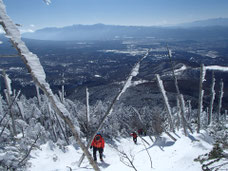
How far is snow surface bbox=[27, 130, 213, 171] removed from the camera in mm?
4879

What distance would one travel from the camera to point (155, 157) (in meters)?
6.33

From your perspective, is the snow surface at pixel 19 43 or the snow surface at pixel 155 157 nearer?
the snow surface at pixel 19 43

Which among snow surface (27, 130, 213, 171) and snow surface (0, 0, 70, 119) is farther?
snow surface (27, 130, 213, 171)

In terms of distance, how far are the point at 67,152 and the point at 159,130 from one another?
303 inches

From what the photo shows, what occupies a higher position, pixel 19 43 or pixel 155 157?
pixel 19 43

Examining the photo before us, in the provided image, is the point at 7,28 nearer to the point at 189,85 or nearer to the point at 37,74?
the point at 37,74

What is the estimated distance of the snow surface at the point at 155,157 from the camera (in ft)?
16.0

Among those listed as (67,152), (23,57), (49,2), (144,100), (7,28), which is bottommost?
(144,100)

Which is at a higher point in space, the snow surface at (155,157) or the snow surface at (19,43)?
the snow surface at (19,43)

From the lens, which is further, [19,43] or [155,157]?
[155,157]

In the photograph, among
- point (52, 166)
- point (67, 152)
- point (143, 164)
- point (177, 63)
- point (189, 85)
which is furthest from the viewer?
point (177, 63)

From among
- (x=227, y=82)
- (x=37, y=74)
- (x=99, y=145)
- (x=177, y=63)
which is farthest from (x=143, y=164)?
(x=177, y=63)

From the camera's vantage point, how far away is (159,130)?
1387 cm

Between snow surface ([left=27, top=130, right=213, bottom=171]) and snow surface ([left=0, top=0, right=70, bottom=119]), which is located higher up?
snow surface ([left=0, top=0, right=70, bottom=119])
